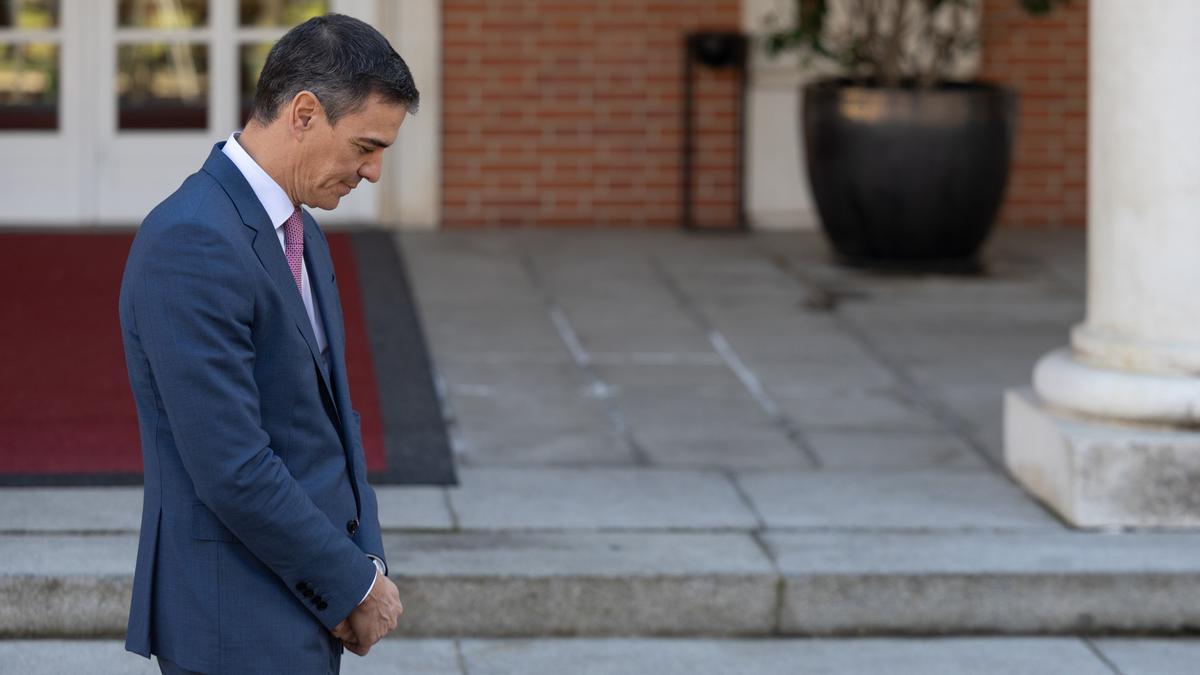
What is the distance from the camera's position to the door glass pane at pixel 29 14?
10727mm

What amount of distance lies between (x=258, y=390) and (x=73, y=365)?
5.00 meters

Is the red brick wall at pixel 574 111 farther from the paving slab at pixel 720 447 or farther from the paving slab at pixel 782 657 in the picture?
the paving slab at pixel 782 657

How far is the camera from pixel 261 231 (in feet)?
8.69

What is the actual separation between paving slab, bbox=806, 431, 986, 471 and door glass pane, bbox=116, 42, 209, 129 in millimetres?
5318

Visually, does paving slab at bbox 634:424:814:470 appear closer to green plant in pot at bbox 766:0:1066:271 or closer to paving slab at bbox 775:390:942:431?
paving slab at bbox 775:390:942:431

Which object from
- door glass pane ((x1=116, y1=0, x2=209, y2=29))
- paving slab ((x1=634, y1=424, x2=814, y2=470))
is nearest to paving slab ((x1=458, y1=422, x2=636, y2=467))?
paving slab ((x1=634, y1=424, x2=814, y2=470))

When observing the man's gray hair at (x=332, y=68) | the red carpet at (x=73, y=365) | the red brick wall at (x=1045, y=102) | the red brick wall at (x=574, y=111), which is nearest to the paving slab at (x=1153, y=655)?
the red carpet at (x=73, y=365)

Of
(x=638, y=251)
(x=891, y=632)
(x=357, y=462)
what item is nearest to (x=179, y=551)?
(x=357, y=462)

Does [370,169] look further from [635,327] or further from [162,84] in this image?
[162,84]

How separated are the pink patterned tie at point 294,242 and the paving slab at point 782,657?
7.88ft

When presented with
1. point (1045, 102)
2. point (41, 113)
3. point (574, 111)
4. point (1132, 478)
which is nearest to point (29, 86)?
point (41, 113)

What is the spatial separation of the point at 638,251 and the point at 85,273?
2.99 meters

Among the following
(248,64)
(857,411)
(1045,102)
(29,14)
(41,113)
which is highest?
(29,14)

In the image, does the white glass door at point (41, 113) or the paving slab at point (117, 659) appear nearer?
the paving slab at point (117, 659)
